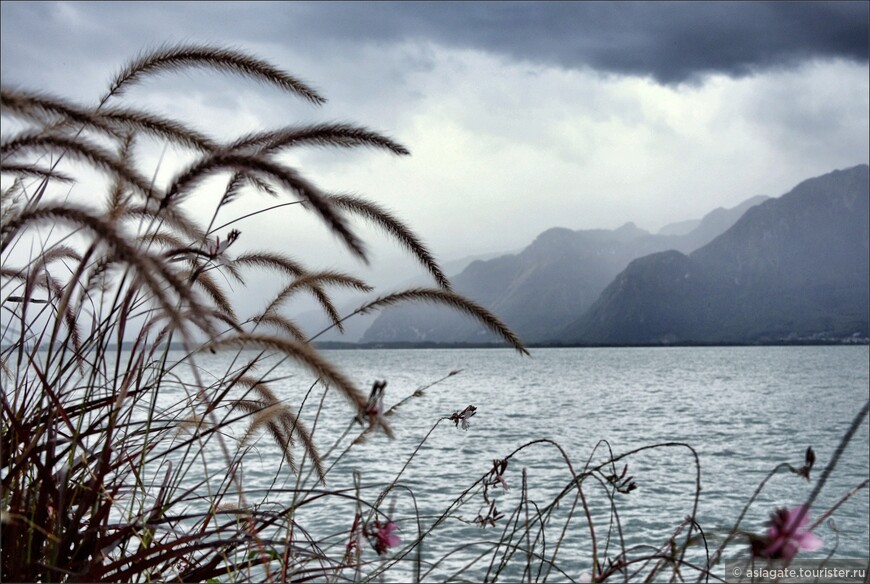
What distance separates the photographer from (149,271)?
1333mm

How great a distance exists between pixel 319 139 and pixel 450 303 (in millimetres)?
669

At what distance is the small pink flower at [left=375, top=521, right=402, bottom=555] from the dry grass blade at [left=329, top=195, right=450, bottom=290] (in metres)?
0.82

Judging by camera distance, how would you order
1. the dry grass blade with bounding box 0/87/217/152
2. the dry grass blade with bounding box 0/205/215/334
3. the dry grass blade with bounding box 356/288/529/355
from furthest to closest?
the dry grass blade with bounding box 356/288/529/355, the dry grass blade with bounding box 0/87/217/152, the dry grass blade with bounding box 0/205/215/334

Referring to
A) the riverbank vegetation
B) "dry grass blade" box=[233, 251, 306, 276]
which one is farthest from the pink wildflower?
"dry grass blade" box=[233, 251, 306, 276]

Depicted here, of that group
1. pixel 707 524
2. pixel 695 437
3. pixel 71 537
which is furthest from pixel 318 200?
pixel 695 437

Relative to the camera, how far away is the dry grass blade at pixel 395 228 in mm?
2559

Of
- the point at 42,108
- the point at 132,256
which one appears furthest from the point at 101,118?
the point at 132,256

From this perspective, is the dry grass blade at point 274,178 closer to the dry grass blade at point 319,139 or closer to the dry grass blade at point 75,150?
the dry grass blade at point 75,150

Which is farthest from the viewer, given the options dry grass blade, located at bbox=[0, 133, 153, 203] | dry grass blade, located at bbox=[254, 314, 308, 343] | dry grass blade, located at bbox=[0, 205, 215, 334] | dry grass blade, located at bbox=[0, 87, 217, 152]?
dry grass blade, located at bbox=[254, 314, 308, 343]

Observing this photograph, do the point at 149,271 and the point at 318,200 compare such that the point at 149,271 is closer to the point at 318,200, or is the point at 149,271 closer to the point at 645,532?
the point at 318,200

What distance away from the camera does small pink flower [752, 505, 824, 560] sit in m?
1.41

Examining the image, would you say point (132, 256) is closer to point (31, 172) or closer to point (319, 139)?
point (319, 139)

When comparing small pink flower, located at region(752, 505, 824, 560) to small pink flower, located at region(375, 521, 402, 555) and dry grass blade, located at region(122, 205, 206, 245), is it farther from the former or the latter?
dry grass blade, located at region(122, 205, 206, 245)

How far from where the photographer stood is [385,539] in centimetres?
208
